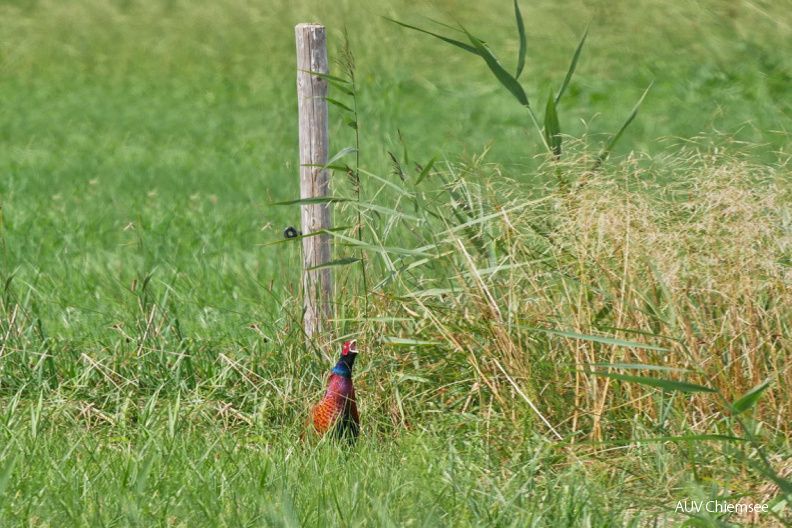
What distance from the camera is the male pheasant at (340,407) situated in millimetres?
3311

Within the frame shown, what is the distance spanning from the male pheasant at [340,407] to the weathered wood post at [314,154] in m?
0.58

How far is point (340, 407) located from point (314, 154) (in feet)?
4.01

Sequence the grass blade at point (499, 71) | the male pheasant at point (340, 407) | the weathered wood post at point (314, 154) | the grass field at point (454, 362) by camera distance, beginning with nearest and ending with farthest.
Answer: the grass field at point (454, 362) → the male pheasant at point (340, 407) → the grass blade at point (499, 71) → the weathered wood post at point (314, 154)

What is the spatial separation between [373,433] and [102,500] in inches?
37.6

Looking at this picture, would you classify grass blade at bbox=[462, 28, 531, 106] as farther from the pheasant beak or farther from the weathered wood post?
the pheasant beak

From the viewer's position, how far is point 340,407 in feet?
10.9

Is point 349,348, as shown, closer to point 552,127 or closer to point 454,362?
point 454,362

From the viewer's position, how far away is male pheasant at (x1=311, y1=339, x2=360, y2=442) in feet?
10.9

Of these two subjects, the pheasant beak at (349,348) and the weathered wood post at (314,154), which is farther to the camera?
the weathered wood post at (314,154)

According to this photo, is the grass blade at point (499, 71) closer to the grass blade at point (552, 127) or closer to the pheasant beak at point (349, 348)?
the grass blade at point (552, 127)

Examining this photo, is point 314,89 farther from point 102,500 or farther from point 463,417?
point 102,500

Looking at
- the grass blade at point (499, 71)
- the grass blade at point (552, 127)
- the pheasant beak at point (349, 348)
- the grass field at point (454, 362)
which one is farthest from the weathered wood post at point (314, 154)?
the grass blade at point (552, 127)

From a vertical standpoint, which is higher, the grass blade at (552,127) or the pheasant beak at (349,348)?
the grass blade at (552,127)

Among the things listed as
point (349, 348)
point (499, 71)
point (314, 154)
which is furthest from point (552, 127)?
point (349, 348)
